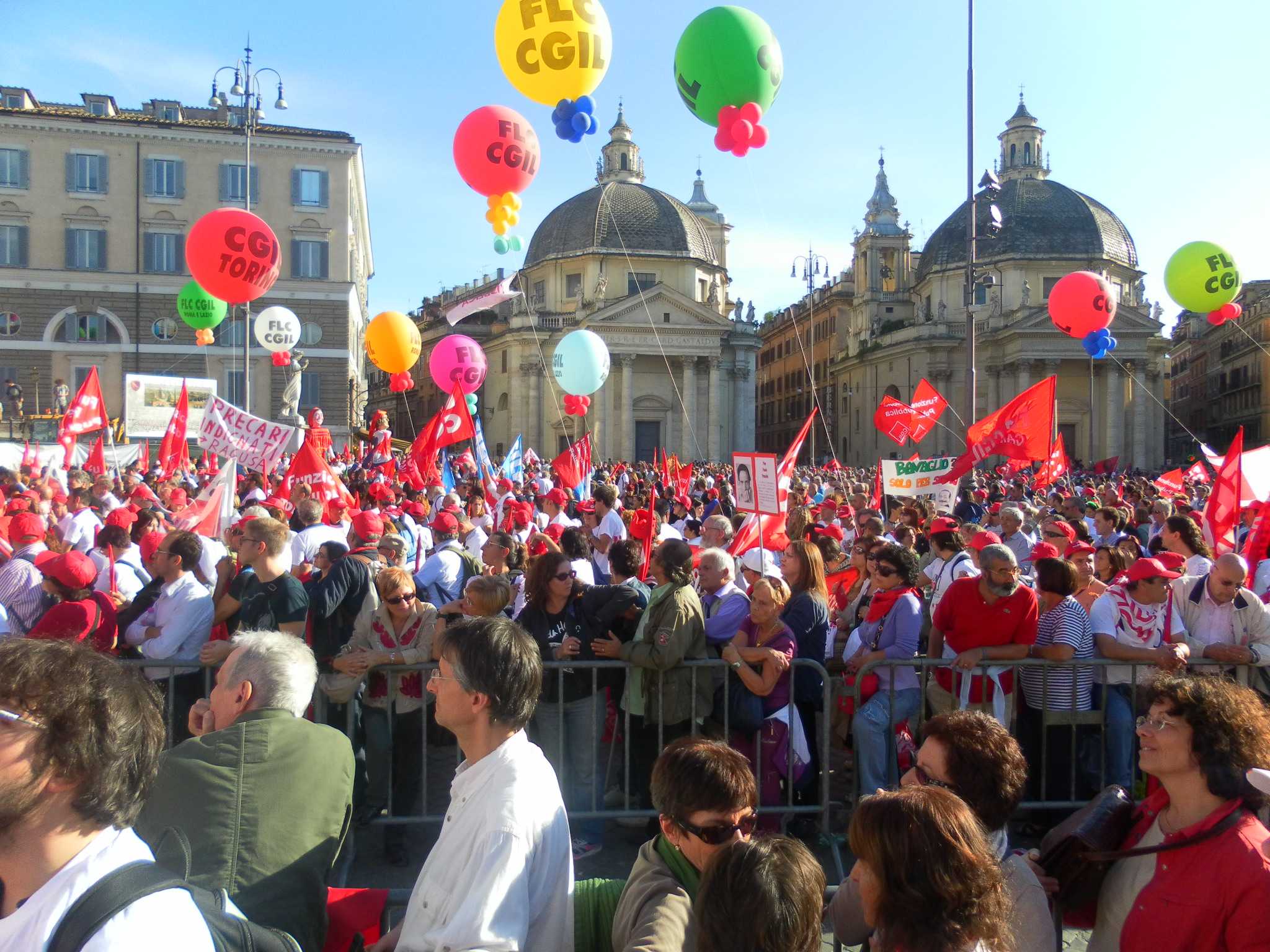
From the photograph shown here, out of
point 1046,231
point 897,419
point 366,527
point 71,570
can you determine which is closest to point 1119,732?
point 366,527

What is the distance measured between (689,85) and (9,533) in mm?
7526

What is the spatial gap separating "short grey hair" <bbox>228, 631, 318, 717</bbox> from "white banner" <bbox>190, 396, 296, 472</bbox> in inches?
360

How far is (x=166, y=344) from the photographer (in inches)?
1732

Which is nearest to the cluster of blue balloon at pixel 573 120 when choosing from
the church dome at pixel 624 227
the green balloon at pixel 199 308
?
the green balloon at pixel 199 308

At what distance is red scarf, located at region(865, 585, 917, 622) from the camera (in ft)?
20.8

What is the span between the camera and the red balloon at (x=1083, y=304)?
716 inches

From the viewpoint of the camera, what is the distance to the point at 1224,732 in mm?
3008

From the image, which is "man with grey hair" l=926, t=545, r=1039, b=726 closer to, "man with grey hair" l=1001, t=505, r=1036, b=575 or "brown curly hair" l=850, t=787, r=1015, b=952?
"brown curly hair" l=850, t=787, r=1015, b=952

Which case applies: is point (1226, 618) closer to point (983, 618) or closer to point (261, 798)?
point (983, 618)

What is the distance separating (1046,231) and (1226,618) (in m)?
60.4

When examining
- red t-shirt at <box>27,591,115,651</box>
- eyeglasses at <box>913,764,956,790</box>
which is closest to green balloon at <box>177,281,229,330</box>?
red t-shirt at <box>27,591,115,651</box>

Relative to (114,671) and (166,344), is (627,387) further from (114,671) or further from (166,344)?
(114,671)

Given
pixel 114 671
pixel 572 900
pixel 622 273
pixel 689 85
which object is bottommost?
pixel 572 900

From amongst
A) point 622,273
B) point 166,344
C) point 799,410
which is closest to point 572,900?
point 166,344
